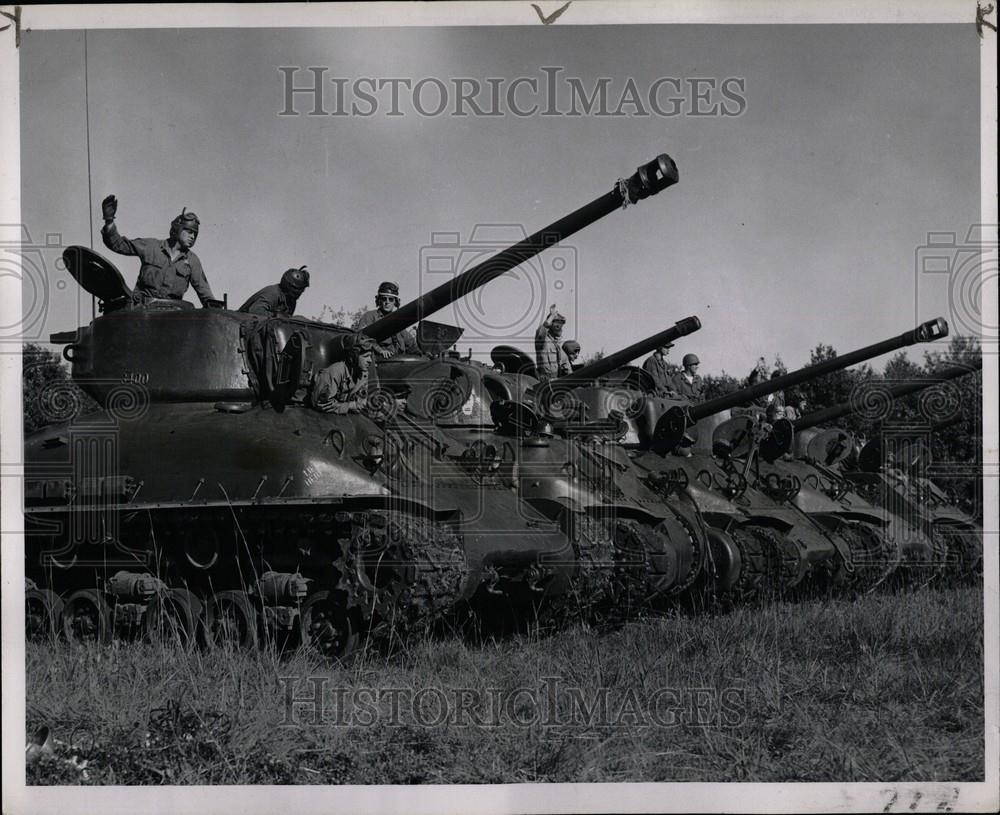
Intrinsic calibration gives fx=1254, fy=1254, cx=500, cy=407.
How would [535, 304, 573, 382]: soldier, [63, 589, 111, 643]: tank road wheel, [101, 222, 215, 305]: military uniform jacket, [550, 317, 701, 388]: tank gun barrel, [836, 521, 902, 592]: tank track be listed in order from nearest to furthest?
1. [63, 589, 111, 643]: tank road wheel
2. [101, 222, 215, 305]: military uniform jacket
3. [550, 317, 701, 388]: tank gun barrel
4. [535, 304, 573, 382]: soldier
5. [836, 521, 902, 592]: tank track

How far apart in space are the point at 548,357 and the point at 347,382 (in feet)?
12.8

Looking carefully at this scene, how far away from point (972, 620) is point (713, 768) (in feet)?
15.5

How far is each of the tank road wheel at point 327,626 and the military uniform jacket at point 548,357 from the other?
4886mm

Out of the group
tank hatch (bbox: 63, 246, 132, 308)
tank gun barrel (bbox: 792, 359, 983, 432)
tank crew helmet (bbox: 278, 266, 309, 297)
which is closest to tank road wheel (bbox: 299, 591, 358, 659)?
tank crew helmet (bbox: 278, 266, 309, 297)

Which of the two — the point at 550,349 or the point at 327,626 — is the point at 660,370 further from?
the point at 327,626

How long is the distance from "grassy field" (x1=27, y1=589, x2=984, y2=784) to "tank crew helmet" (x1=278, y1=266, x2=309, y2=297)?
322 centimetres

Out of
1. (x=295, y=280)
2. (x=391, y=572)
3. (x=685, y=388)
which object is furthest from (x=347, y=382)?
(x=685, y=388)

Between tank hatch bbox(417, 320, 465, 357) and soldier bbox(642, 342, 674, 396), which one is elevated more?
tank hatch bbox(417, 320, 465, 357)

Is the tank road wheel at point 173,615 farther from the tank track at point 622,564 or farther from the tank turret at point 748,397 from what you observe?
the tank turret at point 748,397

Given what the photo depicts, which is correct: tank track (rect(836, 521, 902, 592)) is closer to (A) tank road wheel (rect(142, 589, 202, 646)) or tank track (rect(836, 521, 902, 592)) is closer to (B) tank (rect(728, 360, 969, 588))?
(B) tank (rect(728, 360, 969, 588))

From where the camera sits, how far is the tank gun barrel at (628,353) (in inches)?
496

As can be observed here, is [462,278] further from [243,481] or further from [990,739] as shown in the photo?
[990,739]

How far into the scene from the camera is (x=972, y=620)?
10.5 meters

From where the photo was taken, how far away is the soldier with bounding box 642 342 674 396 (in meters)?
15.8
